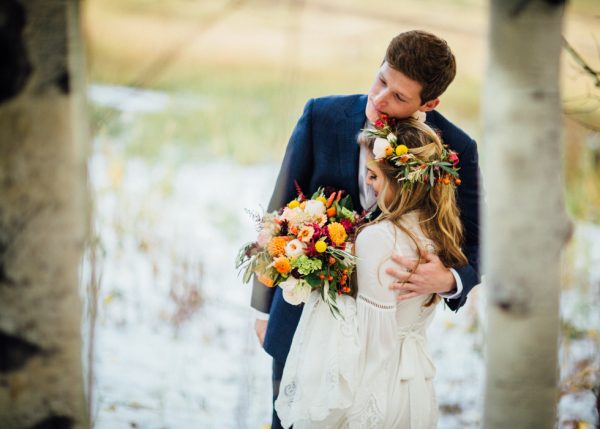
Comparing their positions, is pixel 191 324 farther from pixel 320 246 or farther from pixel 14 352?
pixel 14 352

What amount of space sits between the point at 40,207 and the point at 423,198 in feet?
4.82

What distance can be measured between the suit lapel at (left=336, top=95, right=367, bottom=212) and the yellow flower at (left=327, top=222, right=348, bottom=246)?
12.3 inches

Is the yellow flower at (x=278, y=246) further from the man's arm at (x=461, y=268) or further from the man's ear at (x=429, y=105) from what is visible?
the man's ear at (x=429, y=105)

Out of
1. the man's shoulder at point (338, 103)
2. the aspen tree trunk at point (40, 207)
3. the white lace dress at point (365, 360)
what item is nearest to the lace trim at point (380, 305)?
the white lace dress at point (365, 360)

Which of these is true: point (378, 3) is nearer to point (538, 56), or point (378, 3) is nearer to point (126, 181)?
point (126, 181)

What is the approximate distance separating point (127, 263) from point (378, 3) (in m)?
6.50

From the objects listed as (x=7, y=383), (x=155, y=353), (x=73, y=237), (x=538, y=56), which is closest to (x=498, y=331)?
(x=538, y=56)

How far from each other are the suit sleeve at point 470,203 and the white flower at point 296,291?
63cm

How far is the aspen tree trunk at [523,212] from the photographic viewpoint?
1264 mm

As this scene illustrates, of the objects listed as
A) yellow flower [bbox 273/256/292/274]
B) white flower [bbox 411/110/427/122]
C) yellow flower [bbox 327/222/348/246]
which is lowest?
yellow flower [bbox 273/256/292/274]

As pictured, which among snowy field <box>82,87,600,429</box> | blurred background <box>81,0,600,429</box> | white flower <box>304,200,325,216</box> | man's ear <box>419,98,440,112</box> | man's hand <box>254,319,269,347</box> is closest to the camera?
white flower <box>304,200,325,216</box>

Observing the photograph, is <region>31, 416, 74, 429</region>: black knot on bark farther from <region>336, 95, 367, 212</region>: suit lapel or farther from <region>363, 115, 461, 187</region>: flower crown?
<region>336, 95, 367, 212</region>: suit lapel

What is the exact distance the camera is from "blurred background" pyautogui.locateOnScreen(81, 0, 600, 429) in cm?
367

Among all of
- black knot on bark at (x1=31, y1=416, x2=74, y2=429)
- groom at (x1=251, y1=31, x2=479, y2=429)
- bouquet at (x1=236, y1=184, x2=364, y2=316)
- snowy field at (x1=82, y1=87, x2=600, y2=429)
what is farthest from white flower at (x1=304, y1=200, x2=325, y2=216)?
snowy field at (x1=82, y1=87, x2=600, y2=429)
